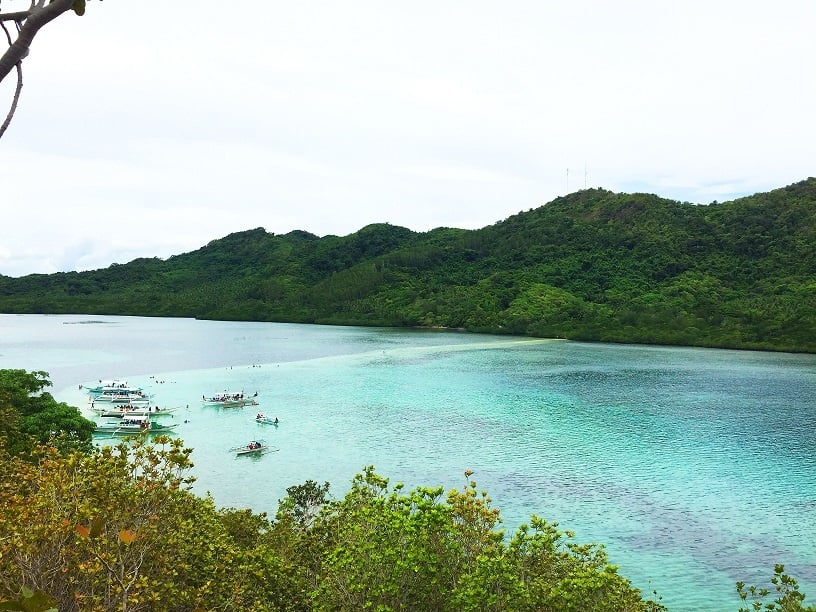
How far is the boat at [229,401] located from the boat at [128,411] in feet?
15.2

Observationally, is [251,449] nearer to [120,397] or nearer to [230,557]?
[120,397]

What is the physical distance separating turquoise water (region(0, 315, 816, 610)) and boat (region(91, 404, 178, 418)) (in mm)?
3558

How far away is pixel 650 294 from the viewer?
6496 inches

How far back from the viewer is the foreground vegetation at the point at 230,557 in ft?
39.4

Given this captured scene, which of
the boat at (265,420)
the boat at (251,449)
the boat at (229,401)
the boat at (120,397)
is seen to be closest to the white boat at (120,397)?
the boat at (120,397)

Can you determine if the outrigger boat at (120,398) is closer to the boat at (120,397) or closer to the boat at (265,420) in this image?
the boat at (120,397)

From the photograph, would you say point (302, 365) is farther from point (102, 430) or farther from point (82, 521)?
point (82, 521)

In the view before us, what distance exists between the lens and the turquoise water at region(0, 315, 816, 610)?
3644 cm

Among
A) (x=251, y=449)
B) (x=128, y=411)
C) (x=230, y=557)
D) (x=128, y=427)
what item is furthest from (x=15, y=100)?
(x=128, y=411)

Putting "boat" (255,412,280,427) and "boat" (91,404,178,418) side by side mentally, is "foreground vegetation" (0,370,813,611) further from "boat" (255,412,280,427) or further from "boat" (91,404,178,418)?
"boat" (91,404,178,418)

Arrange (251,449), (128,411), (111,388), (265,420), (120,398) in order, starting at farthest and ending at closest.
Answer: (111,388) → (120,398) → (128,411) → (265,420) → (251,449)

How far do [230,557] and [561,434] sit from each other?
48.2 m

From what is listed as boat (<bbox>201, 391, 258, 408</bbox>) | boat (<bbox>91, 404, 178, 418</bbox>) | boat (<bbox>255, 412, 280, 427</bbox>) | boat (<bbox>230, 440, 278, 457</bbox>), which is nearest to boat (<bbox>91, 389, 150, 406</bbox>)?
boat (<bbox>91, 404, 178, 418</bbox>)

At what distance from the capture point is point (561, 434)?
193 ft
